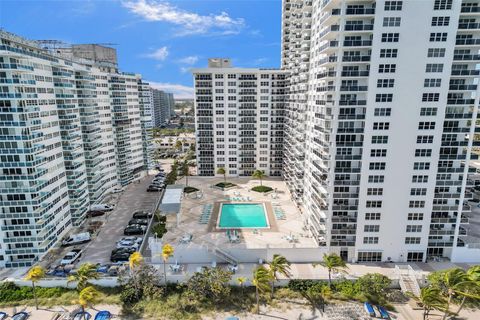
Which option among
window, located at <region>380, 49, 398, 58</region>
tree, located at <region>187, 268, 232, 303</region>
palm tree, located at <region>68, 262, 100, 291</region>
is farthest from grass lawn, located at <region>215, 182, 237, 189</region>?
window, located at <region>380, 49, 398, 58</region>

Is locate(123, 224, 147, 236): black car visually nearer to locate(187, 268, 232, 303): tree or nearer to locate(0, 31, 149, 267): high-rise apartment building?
locate(0, 31, 149, 267): high-rise apartment building

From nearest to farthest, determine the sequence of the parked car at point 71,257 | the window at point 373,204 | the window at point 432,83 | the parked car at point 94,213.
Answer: the window at point 432,83 < the window at point 373,204 < the parked car at point 71,257 < the parked car at point 94,213

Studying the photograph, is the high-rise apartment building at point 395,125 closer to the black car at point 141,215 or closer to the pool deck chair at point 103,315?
the pool deck chair at point 103,315

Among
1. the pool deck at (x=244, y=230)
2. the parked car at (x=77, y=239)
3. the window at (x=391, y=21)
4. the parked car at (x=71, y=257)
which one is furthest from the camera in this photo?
the parked car at (x=77, y=239)

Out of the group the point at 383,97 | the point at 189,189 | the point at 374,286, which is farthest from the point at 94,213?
the point at 383,97

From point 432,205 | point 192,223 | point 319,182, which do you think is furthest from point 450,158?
point 192,223

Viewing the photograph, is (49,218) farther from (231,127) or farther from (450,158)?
(450,158)

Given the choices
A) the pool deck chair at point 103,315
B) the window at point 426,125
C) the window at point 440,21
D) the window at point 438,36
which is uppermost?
the window at point 440,21

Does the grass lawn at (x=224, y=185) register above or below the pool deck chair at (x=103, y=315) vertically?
above

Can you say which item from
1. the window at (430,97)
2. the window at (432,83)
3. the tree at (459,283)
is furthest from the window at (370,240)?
the window at (432,83)
